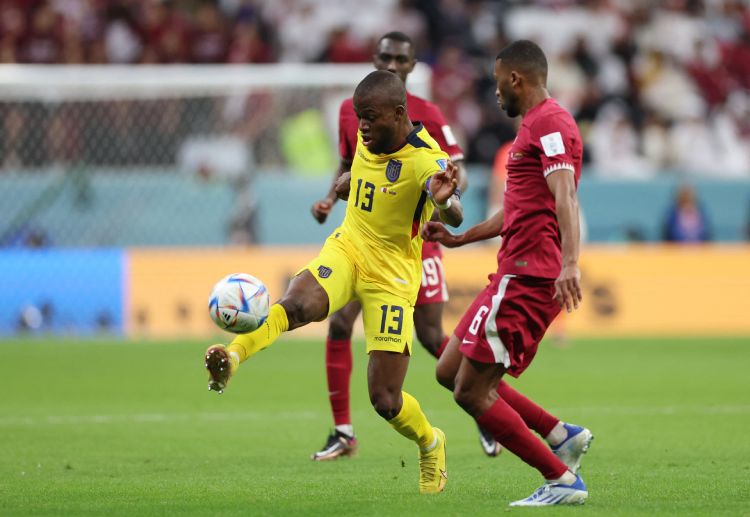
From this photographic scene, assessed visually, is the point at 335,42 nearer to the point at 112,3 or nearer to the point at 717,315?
the point at 112,3

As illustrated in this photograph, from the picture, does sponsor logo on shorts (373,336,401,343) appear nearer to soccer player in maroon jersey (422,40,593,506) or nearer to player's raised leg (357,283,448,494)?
player's raised leg (357,283,448,494)

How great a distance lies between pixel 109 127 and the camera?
18.9 metres

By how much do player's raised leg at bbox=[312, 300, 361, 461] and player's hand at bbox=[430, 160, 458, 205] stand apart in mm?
2136

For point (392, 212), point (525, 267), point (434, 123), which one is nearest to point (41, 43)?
point (434, 123)

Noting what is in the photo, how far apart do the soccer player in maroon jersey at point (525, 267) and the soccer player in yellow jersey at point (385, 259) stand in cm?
38

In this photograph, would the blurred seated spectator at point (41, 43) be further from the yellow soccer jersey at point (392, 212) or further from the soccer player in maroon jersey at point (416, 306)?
the yellow soccer jersey at point (392, 212)

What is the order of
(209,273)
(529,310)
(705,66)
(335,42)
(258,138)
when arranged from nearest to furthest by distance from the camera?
(529,310)
(209,273)
(258,138)
(335,42)
(705,66)

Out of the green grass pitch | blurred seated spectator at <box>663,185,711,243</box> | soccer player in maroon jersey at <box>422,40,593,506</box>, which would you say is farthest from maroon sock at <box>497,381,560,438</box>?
blurred seated spectator at <box>663,185,711,243</box>

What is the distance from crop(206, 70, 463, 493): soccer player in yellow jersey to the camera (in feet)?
23.3

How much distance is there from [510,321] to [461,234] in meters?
0.60

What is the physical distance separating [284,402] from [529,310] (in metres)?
5.62

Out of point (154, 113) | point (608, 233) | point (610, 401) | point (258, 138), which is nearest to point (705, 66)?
point (608, 233)

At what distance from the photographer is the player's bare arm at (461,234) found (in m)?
6.86

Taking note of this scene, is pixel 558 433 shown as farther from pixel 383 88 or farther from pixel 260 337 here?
pixel 383 88
